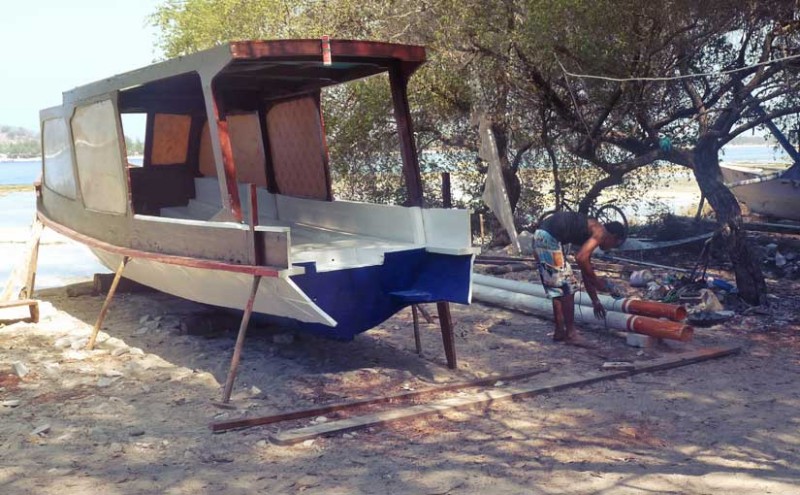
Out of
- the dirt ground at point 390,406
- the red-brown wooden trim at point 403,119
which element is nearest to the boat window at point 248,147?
the dirt ground at point 390,406

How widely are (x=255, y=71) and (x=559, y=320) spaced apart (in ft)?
12.1

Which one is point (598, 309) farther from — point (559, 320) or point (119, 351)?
point (119, 351)

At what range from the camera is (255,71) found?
7578 millimetres

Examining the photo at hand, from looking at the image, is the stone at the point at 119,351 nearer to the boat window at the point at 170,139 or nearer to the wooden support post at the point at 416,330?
the wooden support post at the point at 416,330

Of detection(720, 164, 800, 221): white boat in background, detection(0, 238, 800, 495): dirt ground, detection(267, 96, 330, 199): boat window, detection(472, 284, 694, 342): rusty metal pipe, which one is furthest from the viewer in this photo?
detection(720, 164, 800, 221): white boat in background

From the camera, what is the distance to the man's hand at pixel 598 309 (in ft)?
25.3

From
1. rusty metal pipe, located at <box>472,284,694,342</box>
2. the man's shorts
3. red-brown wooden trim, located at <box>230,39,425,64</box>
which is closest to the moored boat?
red-brown wooden trim, located at <box>230,39,425,64</box>

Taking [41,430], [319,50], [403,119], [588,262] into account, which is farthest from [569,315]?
[41,430]

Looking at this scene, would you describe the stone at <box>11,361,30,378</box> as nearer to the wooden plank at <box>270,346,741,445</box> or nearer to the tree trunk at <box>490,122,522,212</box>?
the wooden plank at <box>270,346,741,445</box>

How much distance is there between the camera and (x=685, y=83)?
10.6 m

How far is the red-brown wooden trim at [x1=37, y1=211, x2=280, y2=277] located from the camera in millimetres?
5870

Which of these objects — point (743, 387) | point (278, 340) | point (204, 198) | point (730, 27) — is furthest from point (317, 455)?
point (730, 27)

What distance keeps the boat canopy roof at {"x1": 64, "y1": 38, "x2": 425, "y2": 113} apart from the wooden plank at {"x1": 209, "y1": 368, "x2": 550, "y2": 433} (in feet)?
8.07

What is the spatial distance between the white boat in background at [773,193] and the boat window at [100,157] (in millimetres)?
9495
